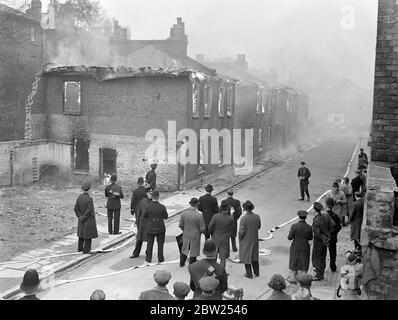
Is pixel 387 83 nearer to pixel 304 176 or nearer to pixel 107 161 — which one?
pixel 304 176

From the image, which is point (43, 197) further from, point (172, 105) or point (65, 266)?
point (65, 266)

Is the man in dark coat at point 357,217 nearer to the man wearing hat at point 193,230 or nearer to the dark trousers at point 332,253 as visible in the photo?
the dark trousers at point 332,253

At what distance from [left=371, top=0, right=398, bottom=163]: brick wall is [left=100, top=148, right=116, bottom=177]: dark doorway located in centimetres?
1553

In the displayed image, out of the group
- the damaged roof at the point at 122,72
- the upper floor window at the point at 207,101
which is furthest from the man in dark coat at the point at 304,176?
the upper floor window at the point at 207,101

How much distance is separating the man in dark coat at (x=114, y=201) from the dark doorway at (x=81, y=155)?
10334 millimetres

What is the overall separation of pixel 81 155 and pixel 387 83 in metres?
17.5

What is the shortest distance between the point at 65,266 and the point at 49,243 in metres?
2.50

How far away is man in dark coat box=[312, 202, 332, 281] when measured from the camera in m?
10.2

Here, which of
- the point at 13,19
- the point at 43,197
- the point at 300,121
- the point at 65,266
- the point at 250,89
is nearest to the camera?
the point at 65,266

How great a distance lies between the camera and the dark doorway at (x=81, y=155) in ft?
79.1
